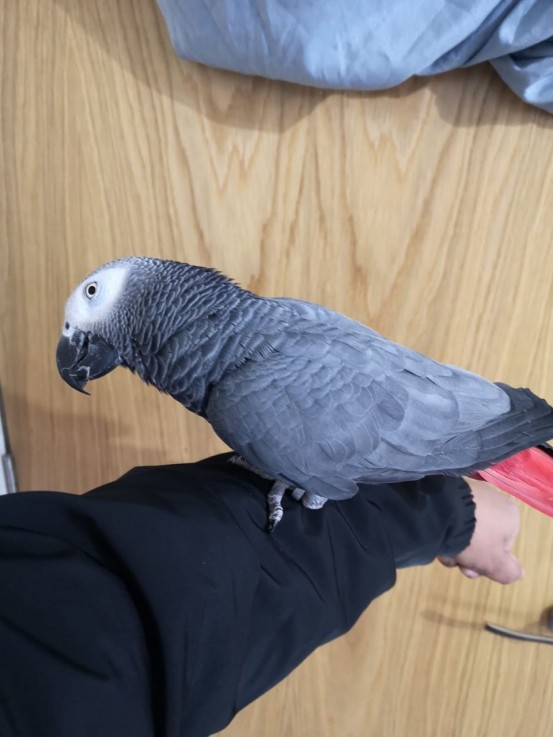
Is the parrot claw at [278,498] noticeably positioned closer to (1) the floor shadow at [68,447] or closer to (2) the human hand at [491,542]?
(2) the human hand at [491,542]

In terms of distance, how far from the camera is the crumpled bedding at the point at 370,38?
0.58 meters

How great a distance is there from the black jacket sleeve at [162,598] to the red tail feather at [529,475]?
0.20 m

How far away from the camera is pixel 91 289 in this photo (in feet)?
1.98

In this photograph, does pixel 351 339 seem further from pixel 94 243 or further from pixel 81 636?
pixel 94 243

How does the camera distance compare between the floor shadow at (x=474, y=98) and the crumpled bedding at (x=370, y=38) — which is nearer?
the crumpled bedding at (x=370, y=38)

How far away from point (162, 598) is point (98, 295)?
364 millimetres

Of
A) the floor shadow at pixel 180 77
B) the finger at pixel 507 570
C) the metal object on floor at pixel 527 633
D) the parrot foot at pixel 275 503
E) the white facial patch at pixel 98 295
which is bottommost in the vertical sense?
the metal object on floor at pixel 527 633

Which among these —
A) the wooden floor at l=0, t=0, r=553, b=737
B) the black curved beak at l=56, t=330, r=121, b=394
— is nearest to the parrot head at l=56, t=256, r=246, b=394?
the black curved beak at l=56, t=330, r=121, b=394

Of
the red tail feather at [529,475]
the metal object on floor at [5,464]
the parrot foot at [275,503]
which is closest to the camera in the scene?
the parrot foot at [275,503]

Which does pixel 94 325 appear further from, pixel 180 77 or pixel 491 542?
pixel 491 542

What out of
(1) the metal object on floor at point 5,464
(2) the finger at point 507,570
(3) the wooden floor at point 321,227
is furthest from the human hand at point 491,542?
(1) the metal object on floor at point 5,464

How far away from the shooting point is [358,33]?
60 centimetres

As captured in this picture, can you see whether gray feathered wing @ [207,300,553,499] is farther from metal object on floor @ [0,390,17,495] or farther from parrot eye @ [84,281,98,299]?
metal object on floor @ [0,390,17,495]

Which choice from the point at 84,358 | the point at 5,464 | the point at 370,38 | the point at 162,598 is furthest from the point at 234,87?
the point at 5,464
